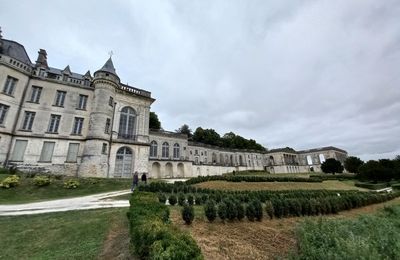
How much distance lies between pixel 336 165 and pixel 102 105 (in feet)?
170

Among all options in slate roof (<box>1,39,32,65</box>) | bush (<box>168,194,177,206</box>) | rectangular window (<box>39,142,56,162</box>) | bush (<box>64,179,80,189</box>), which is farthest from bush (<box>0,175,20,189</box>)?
slate roof (<box>1,39,32,65</box>)

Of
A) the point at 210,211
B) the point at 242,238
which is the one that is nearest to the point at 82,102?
the point at 210,211

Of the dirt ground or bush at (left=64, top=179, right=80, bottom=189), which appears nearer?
the dirt ground

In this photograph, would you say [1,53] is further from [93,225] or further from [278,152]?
[278,152]

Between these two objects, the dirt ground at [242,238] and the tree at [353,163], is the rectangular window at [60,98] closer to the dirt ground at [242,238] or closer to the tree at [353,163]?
the dirt ground at [242,238]

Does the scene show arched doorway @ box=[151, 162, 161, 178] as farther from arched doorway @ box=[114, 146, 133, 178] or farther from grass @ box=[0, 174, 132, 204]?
grass @ box=[0, 174, 132, 204]

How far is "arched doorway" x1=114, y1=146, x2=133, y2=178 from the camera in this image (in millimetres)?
23453

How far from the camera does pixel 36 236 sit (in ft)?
19.2

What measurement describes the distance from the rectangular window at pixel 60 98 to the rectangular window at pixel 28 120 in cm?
245

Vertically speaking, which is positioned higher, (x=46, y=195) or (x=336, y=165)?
(x=336, y=165)

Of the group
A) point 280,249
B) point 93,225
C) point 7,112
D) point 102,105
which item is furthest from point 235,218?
point 7,112

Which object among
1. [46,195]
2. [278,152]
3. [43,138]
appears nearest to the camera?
[46,195]

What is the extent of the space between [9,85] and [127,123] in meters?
12.1

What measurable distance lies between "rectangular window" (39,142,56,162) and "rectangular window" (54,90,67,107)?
15.3 feet
